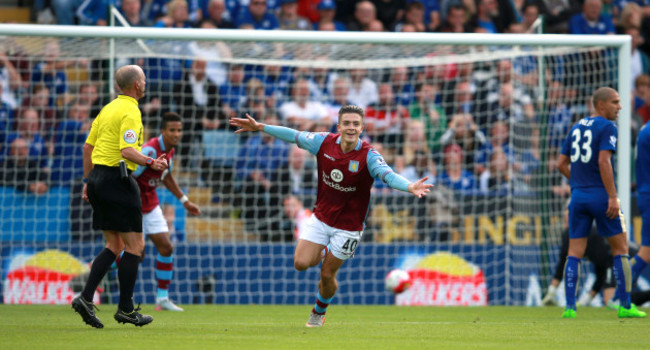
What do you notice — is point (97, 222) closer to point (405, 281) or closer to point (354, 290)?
point (405, 281)

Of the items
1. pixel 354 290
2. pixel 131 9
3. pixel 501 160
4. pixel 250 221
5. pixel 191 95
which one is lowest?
Result: pixel 354 290

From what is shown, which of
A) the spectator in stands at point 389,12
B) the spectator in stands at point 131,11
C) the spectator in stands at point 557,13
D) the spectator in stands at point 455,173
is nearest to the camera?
the spectator in stands at point 455,173

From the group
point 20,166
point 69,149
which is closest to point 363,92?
point 69,149

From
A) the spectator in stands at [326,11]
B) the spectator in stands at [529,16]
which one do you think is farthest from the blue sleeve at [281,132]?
the spectator in stands at [529,16]

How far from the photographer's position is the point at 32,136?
1305 centimetres

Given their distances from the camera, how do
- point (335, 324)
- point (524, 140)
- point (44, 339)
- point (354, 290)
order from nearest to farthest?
point (44, 339) → point (335, 324) → point (354, 290) → point (524, 140)

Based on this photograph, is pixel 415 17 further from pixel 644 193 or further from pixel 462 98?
pixel 644 193

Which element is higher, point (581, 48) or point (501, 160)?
point (581, 48)

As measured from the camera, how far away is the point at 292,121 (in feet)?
46.2

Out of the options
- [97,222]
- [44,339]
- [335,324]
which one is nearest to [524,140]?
[335,324]

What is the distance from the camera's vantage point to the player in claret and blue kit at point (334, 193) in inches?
320

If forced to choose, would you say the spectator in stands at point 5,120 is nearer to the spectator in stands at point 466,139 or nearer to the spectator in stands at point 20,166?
the spectator in stands at point 20,166

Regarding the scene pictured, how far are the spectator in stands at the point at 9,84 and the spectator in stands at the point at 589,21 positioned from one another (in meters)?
9.60

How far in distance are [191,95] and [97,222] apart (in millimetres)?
6107
